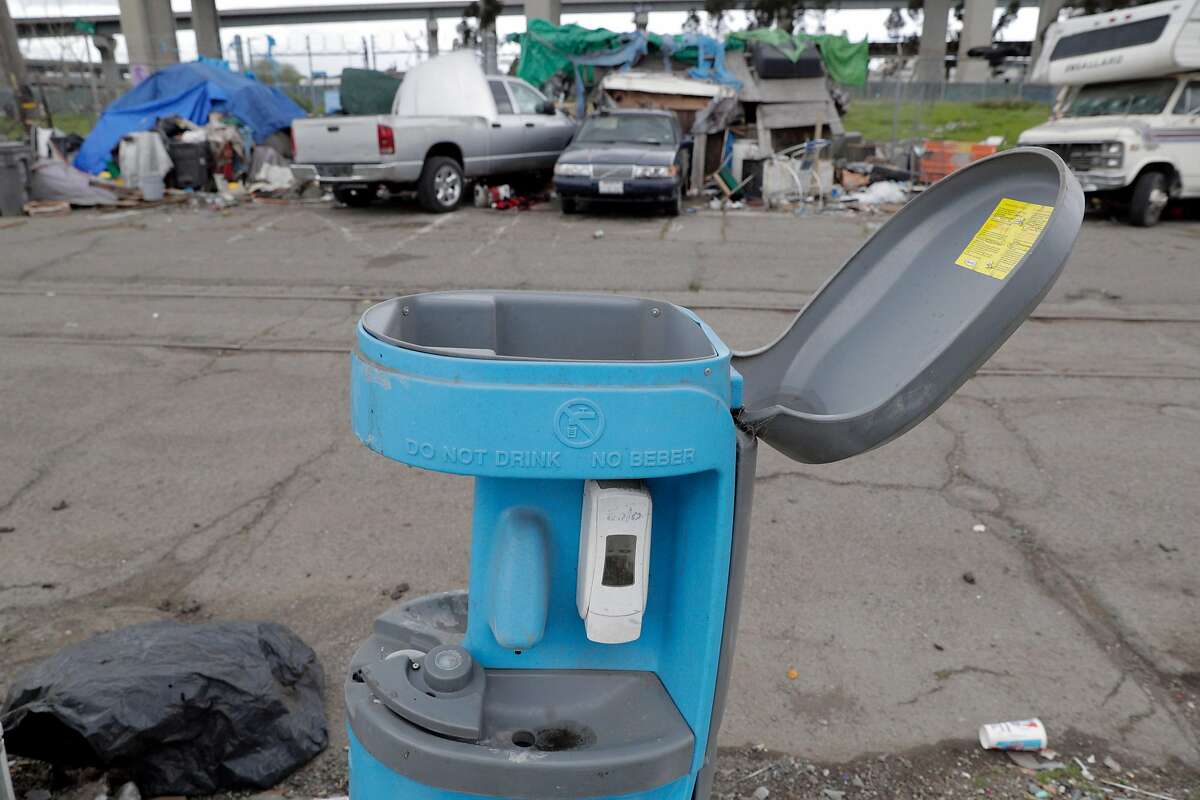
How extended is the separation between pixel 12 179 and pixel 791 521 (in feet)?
45.4

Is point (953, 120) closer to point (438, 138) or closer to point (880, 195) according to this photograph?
point (880, 195)

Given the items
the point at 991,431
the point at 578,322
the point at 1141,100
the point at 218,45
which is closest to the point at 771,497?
the point at 991,431

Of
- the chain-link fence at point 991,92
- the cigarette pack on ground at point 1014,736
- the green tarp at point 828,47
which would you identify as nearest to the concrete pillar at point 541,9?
the chain-link fence at point 991,92

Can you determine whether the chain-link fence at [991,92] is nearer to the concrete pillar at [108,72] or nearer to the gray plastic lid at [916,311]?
the concrete pillar at [108,72]

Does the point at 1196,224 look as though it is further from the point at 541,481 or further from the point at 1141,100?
→ the point at 541,481

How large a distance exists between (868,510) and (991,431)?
138 cm

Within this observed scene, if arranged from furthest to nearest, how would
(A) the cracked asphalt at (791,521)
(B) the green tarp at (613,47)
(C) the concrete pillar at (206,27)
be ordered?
1. (C) the concrete pillar at (206,27)
2. (B) the green tarp at (613,47)
3. (A) the cracked asphalt at (791,521)

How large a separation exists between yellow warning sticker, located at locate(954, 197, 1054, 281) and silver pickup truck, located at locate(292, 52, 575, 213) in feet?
37.5

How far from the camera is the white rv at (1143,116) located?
38.1 ft

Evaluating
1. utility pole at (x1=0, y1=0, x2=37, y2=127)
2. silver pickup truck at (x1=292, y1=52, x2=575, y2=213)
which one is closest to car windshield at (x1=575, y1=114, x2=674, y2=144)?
silver pickup truck at (x1=292, y1=52, x2=575, y2=213)

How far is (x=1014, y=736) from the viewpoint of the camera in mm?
2631

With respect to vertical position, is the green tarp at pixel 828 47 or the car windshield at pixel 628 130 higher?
the green tarp at pixel 828 47

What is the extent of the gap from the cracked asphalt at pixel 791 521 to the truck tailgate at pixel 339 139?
16.5 feet

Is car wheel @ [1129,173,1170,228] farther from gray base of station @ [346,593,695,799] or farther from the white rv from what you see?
gray base of station @ [346,593,695,799]
